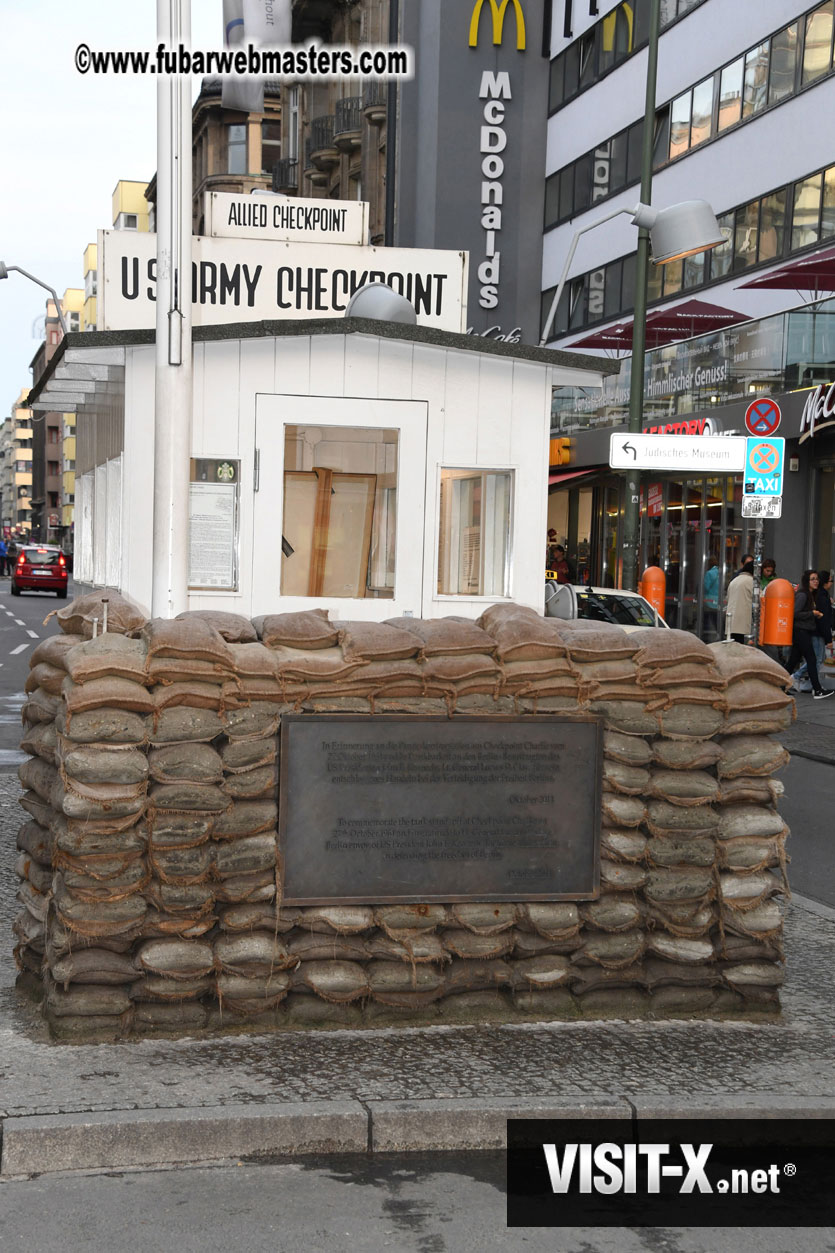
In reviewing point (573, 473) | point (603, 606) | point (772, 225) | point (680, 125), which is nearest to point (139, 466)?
point (603, 606)

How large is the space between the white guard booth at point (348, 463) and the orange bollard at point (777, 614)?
449 inches

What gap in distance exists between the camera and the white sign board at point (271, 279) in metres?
11.3

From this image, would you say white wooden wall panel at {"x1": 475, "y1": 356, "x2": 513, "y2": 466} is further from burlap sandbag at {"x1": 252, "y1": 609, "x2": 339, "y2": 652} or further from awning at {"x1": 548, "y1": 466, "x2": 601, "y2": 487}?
awning at {"x1": 548, "y1": 466, "x2": 601, "y2": 487}

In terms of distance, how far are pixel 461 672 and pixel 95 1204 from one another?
7.68 ft

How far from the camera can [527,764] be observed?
18.8 feet

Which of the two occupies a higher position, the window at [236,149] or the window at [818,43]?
the window at [236,149]

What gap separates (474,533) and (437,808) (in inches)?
186

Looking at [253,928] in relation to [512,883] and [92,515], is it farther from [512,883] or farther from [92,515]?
[92,515]

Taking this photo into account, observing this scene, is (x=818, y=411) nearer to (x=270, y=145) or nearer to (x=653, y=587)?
(x=653, y=587)

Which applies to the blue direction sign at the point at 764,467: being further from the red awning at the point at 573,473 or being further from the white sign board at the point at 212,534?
the red awning at the point at 573,473

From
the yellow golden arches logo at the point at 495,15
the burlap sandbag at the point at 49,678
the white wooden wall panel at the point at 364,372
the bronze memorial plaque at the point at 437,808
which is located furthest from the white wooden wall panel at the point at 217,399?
the yellow golden arches logo at the point at 495,15

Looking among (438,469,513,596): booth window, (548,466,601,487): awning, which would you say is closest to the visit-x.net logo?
(438,469,513,596): booth window

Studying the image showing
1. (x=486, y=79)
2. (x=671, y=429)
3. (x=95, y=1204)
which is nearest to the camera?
(x=95, y=1204)

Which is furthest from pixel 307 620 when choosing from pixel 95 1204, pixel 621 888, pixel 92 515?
pixel 92 515
